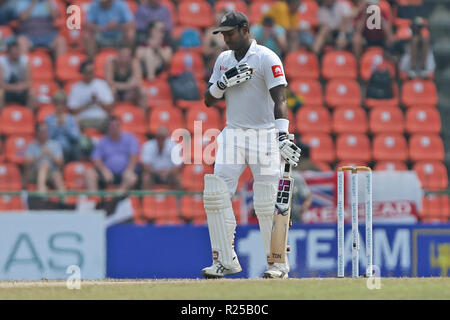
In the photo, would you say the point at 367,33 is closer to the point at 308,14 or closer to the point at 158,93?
the point at 308,14

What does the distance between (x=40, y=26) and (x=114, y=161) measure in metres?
3.15

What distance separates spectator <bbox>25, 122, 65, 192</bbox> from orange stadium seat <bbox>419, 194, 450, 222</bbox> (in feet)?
16.0

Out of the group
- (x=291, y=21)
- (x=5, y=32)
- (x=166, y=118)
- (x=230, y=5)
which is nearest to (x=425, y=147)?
(x=291, y=21)

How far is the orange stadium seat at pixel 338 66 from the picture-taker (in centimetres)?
1769

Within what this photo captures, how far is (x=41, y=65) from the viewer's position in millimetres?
16844

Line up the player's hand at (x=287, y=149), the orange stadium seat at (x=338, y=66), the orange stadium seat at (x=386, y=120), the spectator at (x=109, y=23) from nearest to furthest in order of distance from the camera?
1. the player's hand at (x=287, y=149)
2. the spectator at (x=109, y=23)
3. the orange stadium seat at (x=386, y=120)
4. the orange stadium seat at (x=338, y=66)

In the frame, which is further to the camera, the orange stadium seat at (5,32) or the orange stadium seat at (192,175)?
the orange stadium seat at (5,32)

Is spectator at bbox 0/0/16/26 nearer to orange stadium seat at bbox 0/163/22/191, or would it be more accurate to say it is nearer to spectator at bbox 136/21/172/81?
spectator at bbox 136/21/172/81

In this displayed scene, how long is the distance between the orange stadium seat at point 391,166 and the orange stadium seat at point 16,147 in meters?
5.17

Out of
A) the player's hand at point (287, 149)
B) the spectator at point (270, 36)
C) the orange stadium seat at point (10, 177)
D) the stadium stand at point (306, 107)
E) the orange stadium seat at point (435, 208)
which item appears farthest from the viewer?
the spectator at point (270, 36)

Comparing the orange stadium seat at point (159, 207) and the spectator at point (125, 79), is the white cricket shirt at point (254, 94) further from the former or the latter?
the spectator at point (125, 79)

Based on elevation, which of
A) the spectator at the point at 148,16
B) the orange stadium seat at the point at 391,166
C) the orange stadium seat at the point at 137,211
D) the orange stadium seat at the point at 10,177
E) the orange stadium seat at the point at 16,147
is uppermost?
the spectator at the point at 148,16

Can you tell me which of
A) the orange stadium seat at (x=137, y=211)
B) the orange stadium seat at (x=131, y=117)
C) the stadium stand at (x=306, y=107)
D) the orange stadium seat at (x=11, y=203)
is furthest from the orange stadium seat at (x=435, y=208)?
the orange stadium seat at (x=11, y=203)

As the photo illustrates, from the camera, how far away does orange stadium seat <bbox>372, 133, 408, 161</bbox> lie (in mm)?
16812
